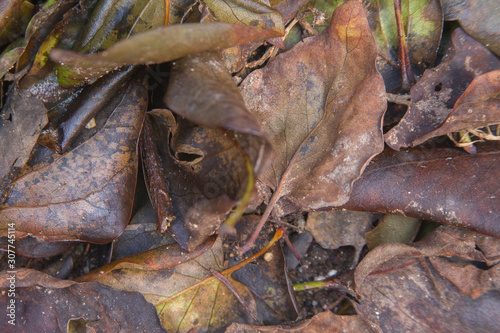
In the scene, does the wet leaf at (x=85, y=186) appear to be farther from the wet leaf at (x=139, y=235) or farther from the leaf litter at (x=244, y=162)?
the wet leaf at (x=139, y=235)

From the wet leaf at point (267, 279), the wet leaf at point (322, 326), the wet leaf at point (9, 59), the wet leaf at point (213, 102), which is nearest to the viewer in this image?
the wet leaf at point (213, 102)

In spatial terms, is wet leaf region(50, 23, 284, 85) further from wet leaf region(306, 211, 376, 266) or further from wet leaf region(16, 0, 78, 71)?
wet leaf region(306, 211, 376, 266)

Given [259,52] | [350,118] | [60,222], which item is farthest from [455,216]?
[60,222]

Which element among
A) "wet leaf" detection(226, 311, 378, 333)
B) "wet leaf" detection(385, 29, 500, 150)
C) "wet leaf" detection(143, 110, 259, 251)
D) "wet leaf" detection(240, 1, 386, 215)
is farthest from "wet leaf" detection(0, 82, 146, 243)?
"wet leaf" detection(385, 29, 500, 150)

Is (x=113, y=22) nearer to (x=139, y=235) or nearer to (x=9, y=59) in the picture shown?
(x=9, y=59)

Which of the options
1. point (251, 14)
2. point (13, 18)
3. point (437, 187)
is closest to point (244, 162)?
point (251, 14)

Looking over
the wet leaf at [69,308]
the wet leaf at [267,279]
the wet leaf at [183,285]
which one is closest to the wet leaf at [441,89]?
the wet leaf at [267,279]

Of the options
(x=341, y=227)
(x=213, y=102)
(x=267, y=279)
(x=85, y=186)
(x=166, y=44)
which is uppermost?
(x=166, y=44)
